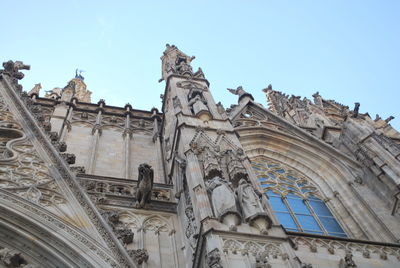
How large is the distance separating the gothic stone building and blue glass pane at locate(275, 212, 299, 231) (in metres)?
0.05

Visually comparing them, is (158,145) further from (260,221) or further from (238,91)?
(260,221)

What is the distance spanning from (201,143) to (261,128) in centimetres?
560

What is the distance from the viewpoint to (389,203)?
12.9 metres

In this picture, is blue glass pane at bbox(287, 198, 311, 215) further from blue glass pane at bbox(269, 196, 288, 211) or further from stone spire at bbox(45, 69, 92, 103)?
stone spire at bbox(45, 69, 92, 103)

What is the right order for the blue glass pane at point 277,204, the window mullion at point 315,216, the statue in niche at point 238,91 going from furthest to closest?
the statue in niche at point 238,91 < the blue glass pane at point 277,204 < the window mullion at point 315,216

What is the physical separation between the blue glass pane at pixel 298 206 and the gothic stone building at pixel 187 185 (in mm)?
58

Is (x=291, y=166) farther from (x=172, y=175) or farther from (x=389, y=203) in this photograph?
(x=172, y=175)

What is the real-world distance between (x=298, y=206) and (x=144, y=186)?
15.7 feet

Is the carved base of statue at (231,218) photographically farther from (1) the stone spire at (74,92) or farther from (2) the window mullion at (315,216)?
(1) the stone spire at (74,92)

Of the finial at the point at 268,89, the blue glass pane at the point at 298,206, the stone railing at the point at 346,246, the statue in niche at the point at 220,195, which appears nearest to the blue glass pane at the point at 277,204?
the blue glass pane at the point at 298,206

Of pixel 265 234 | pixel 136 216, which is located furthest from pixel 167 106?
pixel 265 234

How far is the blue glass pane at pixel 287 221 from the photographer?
12.4 metres

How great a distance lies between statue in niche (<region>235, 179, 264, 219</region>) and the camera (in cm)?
853

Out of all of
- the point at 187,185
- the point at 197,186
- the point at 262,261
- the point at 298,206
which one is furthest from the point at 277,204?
the point at 262,261
